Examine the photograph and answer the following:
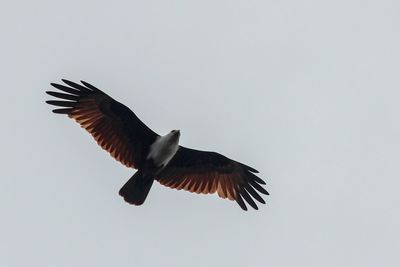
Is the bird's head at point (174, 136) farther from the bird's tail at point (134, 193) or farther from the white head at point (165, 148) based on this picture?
the bird's tail at point (134, 193)

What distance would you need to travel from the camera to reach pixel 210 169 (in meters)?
23.0

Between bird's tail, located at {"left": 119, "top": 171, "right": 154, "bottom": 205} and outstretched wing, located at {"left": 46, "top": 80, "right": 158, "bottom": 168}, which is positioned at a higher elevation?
outstretched wing, located at {"left": 46, "top": 80, "right": 158, "bottom": 168}

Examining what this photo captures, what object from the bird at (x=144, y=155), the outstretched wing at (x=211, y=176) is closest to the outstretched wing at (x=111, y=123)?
the bird at (x=144, y=155)

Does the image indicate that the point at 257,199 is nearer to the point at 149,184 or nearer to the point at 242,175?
the point at 242,175

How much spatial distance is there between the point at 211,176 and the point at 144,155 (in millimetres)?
1666

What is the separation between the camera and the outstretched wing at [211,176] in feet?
74.5

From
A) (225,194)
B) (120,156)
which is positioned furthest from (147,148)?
(225,194)

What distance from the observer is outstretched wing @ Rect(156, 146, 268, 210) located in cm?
2272

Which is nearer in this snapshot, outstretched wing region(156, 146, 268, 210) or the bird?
the bird

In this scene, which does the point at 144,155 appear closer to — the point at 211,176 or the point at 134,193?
the point at 134,193

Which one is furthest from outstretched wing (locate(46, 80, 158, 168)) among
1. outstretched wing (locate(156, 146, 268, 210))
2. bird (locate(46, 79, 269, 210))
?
outstretched wing (locate(156, 146, 268, 210))

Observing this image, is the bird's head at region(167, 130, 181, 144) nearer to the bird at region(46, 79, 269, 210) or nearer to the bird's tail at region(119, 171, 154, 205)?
the bird at region(46, 79, 269, 210)

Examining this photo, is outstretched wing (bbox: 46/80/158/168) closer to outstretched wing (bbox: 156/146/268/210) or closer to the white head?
the white head

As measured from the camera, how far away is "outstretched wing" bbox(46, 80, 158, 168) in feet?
72.8
